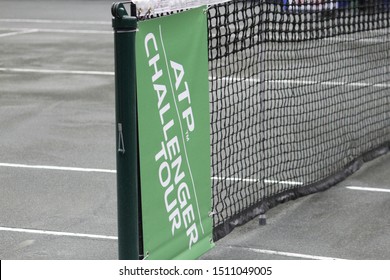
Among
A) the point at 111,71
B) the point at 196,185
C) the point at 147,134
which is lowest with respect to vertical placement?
the point at 111,71

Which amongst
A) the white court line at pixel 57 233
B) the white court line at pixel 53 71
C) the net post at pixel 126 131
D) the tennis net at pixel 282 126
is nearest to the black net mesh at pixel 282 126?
the tennis net at pixel 282 126

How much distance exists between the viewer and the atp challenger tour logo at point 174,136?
606cm

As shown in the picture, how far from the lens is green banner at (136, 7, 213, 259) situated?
5.96m

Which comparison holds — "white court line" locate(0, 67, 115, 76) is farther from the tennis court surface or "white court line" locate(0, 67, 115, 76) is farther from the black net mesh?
the black net mesh

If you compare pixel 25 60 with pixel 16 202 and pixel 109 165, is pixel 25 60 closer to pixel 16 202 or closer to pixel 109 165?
pixel 109 165

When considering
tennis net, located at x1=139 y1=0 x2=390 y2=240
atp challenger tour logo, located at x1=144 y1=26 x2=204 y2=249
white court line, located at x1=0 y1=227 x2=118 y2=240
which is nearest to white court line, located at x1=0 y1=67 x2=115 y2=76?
tennis net, located at x1=139 y1=0 x2=390 y2=240

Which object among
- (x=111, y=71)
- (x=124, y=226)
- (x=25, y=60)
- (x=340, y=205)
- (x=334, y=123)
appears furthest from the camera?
(x=25, y=60)

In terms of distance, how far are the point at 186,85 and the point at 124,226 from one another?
1179mm

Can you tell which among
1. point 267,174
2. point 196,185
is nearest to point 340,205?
point 267,174

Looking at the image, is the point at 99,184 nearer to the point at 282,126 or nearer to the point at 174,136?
the point at 282,126

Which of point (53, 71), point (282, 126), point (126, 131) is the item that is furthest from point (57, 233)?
point (53, 71)

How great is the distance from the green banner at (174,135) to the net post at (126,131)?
0.33 ft

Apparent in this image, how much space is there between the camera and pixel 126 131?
5.73m

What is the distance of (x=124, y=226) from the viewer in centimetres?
589
